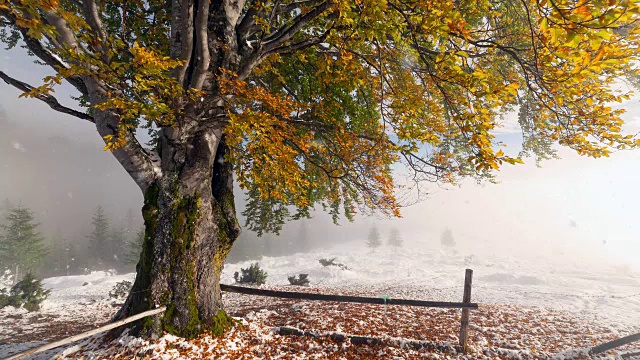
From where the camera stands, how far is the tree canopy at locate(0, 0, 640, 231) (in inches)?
→ 127

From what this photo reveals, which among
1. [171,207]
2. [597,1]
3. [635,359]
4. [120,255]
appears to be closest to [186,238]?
[171,207]

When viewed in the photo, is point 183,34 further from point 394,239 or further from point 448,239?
point 448,239

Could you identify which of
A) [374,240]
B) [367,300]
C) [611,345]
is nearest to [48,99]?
[367,300]

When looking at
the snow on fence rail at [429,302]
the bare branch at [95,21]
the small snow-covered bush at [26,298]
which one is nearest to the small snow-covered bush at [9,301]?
the small snow-covered bush at [26,298]

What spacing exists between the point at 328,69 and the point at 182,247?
178 inches

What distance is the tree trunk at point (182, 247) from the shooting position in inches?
192

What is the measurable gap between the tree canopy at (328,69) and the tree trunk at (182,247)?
0.41m

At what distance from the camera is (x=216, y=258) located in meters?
5.57

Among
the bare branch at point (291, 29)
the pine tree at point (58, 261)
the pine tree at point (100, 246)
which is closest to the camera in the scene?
the bare branch at point (291, 29)

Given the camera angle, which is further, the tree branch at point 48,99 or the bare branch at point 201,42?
the tree branch at point 48,99

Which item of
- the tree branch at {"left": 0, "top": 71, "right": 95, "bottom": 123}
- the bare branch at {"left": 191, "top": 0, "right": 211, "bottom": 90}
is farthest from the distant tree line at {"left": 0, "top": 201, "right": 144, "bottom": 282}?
the bare branch at {"left": 191, "top": 0, "right": 211, "bottom": 90}

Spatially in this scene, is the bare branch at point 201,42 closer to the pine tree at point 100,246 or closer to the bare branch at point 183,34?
the bare branch at point 183,34

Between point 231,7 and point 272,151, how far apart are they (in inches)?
129

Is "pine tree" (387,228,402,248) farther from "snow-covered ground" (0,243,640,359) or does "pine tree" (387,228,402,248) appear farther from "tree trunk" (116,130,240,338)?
"tree trunk" (116,130,240,338)
